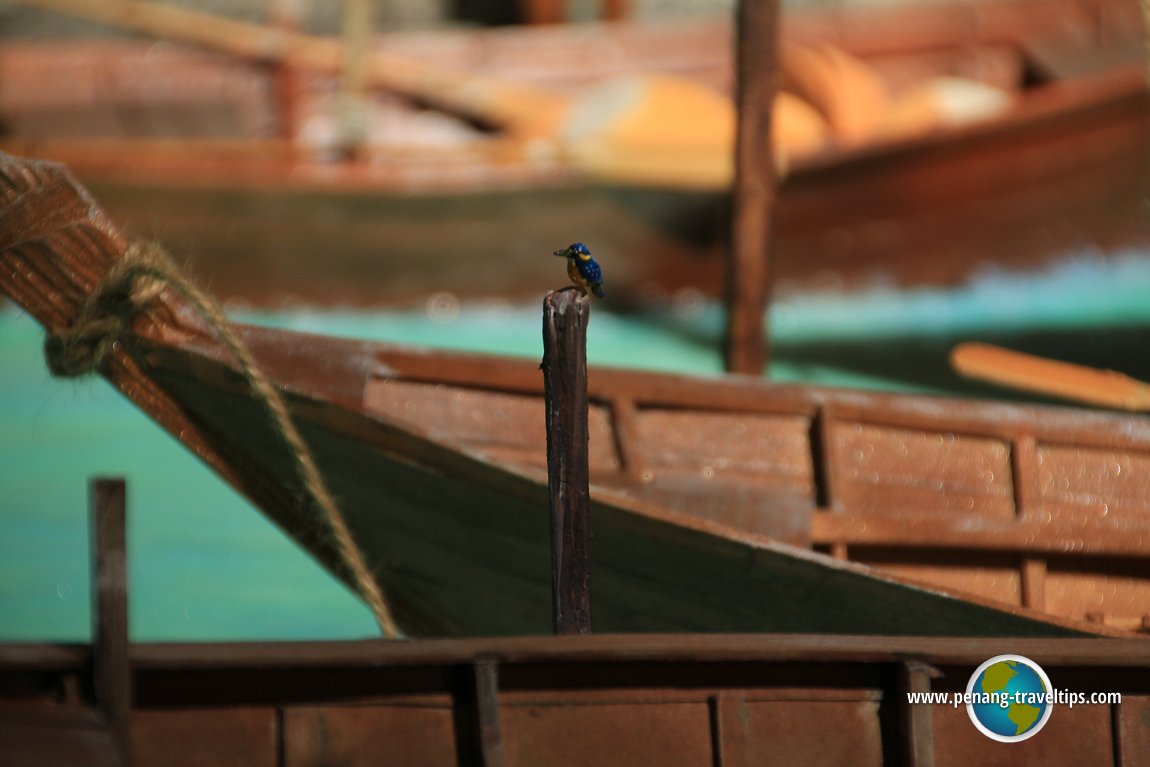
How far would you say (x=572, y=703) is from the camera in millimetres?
2541

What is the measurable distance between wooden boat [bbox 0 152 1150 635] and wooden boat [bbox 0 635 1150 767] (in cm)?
59

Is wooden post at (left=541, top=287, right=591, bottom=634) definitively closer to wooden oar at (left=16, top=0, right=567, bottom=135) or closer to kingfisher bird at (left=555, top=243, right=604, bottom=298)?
kingfisher bird at (left=555, top=243, right=604, bottom=298)

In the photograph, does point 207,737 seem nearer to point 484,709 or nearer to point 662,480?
point 484,709

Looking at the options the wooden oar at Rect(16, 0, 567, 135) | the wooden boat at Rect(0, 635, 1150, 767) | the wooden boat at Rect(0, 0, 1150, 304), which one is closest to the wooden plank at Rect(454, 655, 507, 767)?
the wooden boat at Rect(0, 635, 1150, 767)

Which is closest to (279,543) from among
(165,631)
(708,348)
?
(165,631)

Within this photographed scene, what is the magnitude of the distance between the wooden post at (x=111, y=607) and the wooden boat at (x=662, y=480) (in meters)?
0.87

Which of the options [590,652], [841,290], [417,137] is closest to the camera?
[590,652]

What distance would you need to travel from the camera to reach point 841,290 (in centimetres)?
962

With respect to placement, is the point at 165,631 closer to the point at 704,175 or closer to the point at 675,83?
the point at 704,175

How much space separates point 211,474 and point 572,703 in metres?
5.36

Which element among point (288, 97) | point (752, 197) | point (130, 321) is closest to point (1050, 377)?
point (752, 197)

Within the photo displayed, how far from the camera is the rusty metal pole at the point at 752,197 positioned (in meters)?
5.56

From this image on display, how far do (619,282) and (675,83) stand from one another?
158 centimetres

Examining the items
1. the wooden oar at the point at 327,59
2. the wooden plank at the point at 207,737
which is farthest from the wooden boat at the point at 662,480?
the wooden oar at the point at 327,59
